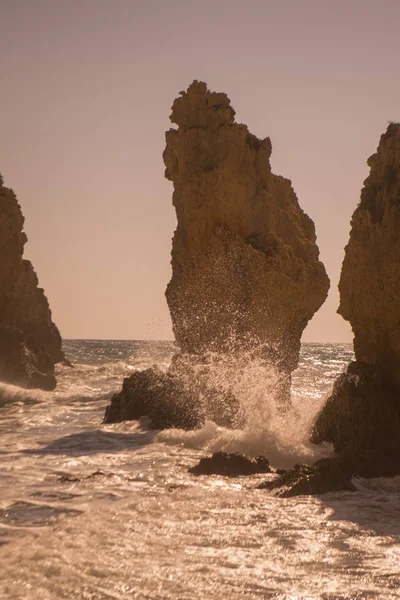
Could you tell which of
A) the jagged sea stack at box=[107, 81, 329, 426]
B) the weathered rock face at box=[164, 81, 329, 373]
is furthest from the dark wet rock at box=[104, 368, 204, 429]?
the weathered rock face at box=[164, 81, 329, 373]

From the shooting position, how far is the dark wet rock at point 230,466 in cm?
1152

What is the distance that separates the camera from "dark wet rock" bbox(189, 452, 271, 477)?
37.8 ft

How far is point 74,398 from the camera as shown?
27.8 metres

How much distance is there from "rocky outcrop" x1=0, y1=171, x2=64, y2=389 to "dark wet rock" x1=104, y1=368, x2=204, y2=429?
1395cm

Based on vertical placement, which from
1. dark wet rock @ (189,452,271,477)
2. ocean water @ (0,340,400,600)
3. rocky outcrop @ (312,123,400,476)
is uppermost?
rocky outcrop @ (312,123,400,476)

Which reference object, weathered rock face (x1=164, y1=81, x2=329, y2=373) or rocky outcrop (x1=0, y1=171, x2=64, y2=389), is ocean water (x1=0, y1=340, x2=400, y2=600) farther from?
rocky outcrop (x1=0, y1=171, x2=64, y2=389)

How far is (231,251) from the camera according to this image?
72.1ft

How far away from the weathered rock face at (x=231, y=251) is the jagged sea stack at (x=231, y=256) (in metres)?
0.03

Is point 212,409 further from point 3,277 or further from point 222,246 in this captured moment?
point 3,277

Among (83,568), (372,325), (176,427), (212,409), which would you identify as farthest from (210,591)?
(212,409)

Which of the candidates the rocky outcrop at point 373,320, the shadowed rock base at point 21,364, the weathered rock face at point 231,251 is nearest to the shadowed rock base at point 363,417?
the rocky outcrop at point 373,320

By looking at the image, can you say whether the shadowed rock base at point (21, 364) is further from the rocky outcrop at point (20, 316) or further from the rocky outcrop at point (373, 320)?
the rocky outcrop at point (373, 320)

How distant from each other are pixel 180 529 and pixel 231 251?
14.7 m

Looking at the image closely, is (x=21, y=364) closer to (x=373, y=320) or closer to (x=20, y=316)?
(x=20, y=316)
